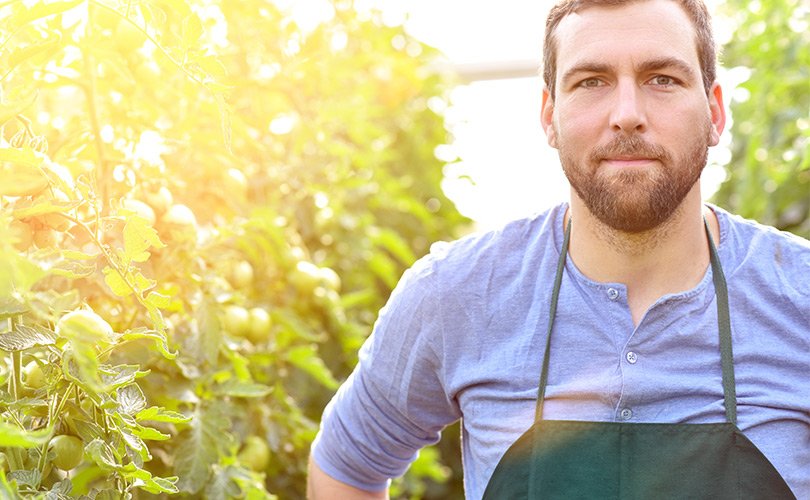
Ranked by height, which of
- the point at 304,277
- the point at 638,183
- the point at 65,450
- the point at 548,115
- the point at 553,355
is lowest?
the point at 65,450

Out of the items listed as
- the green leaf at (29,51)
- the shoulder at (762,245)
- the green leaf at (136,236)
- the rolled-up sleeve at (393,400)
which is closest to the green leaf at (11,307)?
the green leaf at (136,236)

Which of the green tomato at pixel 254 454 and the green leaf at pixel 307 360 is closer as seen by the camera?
the green tomato at pixel 254 454

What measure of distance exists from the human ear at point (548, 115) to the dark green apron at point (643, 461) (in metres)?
0.30

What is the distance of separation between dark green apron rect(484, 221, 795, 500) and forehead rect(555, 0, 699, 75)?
296mm

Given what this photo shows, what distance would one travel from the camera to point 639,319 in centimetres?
137

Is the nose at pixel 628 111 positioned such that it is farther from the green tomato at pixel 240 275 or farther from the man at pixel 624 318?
the green tomato at pixel 240 275

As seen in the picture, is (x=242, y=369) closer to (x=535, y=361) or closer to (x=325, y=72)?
(x=535, y=361)

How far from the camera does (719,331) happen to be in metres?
1.33

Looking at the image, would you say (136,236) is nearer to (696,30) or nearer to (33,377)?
(33,377)

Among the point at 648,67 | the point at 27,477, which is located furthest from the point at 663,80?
the point at 27,477

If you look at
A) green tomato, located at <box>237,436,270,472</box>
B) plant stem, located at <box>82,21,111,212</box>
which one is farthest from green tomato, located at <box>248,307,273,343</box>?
plant stem, located at <box>82,21,111,212</box>

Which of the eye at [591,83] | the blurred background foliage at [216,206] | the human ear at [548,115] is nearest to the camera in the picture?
the blurred background foliage at [216,206]

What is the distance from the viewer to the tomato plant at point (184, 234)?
947 millimetres

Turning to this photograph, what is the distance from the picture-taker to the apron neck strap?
130 cm
